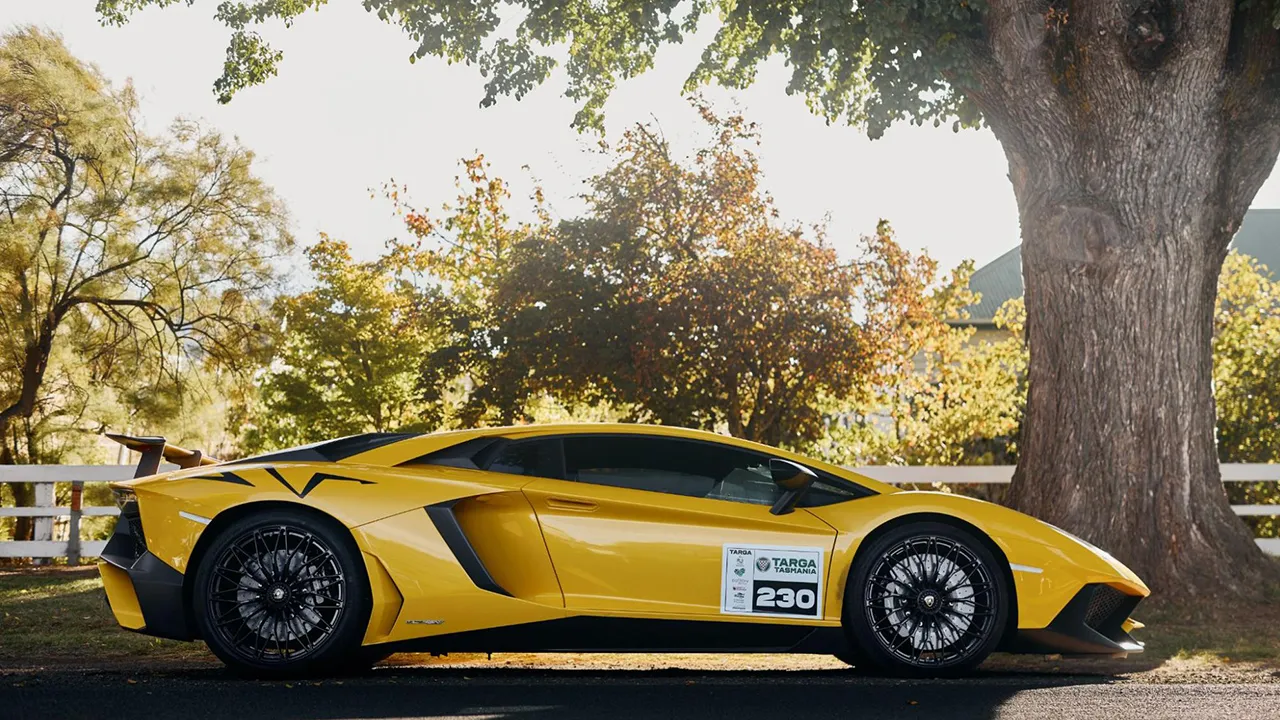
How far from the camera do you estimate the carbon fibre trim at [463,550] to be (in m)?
5.96

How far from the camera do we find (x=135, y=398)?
2972cm

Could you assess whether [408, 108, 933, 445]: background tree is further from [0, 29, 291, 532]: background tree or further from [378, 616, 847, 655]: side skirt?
[0, 29, 291, 532]: background tree

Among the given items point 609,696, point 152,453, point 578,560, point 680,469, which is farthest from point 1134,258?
point 152,453

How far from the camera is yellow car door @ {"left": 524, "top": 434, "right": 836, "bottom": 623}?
6.03m

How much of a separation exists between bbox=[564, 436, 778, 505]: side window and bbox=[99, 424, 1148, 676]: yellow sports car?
1 centimetres

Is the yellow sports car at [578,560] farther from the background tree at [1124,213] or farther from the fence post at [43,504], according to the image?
the fence post at [43,504]

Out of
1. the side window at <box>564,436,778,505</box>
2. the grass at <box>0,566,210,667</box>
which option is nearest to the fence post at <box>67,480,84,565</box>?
the grass at <box>0,566,210,667</box>

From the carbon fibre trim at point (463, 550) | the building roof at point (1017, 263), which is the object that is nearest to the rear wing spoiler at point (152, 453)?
the carbon fibre trim at point (463, 550)

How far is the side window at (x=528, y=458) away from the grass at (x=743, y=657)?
1.37 metres

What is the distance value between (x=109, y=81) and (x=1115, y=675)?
2757 cm

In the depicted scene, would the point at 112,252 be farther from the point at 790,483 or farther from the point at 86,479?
the point at 790,483

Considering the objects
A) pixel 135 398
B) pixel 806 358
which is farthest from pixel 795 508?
pixel 135 398

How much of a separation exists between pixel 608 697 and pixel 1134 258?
19.8 ft

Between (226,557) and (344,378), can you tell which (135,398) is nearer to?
(344,378)
